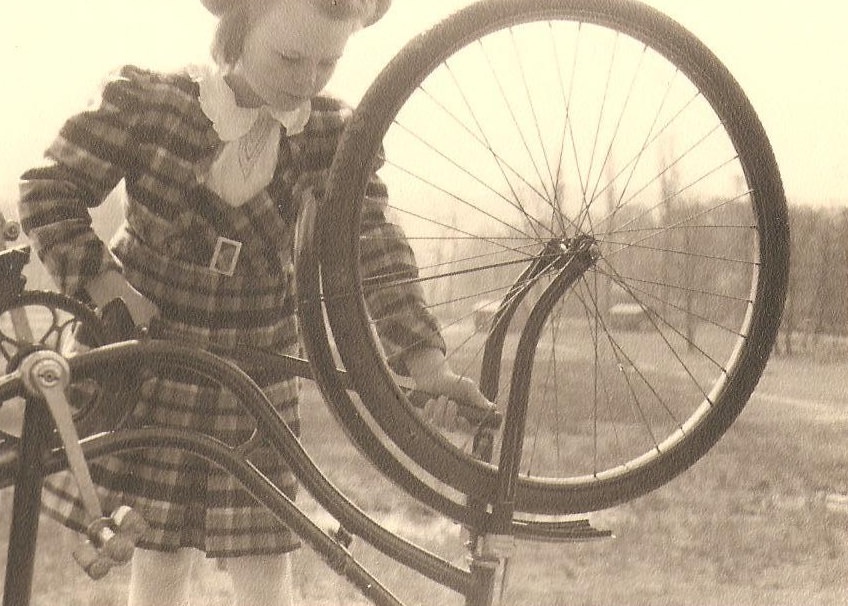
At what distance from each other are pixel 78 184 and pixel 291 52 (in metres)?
0.20

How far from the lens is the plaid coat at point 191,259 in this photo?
77 cm

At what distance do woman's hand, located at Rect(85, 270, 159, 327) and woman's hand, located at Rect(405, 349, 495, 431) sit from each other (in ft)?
0.73

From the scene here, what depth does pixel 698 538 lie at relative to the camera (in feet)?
4.48

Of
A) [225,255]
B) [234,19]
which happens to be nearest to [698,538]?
[225,255]

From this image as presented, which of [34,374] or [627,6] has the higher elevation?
[627,6]

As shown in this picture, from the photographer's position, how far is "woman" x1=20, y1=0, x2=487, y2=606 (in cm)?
76

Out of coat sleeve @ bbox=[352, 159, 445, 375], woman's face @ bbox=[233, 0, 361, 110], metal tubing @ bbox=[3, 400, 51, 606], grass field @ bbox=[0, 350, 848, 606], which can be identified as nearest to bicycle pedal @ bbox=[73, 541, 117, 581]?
metal tubing @ bbox=[3, 400, 51, 606]

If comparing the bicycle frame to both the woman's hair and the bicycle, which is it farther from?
the woman's hair

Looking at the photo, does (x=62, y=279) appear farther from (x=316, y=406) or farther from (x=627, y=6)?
(x=316, y=406)

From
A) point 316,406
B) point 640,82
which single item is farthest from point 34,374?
→ point 316,406

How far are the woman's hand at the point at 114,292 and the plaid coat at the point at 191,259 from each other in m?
0.01

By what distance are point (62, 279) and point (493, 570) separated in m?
0.40

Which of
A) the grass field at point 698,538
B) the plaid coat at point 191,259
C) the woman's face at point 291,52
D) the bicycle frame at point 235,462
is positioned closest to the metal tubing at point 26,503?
the bicycle frame at point 235,462

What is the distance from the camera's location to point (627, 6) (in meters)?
0.73
